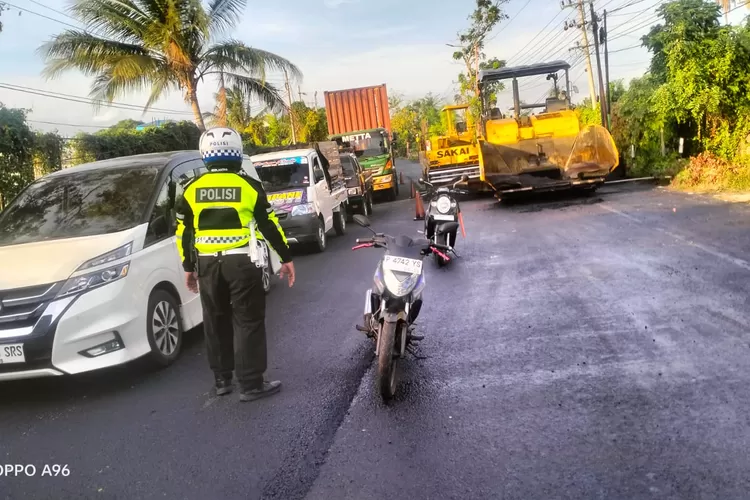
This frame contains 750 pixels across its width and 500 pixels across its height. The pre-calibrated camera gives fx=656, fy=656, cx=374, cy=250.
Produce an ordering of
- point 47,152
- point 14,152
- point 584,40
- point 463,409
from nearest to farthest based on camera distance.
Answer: point 463,409 < point 14,152 < point 47,152 < point 584,40

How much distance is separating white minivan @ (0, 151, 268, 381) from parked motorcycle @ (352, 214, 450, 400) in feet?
6.23

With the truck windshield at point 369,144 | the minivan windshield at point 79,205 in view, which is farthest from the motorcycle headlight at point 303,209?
the truck windshield at point 369,144

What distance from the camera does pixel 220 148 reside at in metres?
4.76

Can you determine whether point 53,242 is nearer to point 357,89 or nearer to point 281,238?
point 281,238

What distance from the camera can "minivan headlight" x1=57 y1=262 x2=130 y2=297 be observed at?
5.04 meters

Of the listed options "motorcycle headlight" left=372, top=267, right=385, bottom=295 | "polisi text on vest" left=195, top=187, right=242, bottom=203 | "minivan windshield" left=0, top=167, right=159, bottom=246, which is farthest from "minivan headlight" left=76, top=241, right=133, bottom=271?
"motorcycle headlight" left=372, top=267, right=385, bottom=295

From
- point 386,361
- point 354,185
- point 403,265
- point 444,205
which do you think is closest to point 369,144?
point 354,185

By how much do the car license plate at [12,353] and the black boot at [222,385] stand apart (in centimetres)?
142

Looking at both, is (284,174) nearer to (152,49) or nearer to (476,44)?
(152,49)

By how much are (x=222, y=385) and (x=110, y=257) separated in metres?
1.41

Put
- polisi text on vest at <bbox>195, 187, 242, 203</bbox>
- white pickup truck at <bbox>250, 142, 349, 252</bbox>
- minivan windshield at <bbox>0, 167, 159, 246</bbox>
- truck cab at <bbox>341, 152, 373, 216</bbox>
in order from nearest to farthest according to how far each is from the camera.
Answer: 1. polisi text on vest at <bbox>195, 187, 242, 203</bbox>
2. minivan windshield at <bbox>0, 167, 159, 246</bbox>
3. white pickup truck at <bbox>250, 142, 349, 252</bbox>
4. truck cab at <bbox>341, 152, 373, 216</bbox>

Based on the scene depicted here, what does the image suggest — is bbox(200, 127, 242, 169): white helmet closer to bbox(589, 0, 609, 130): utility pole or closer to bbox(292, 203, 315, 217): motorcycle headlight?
bbox(292, 203, 315, 217): motorcycle headlight

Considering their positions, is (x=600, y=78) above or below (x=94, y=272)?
above

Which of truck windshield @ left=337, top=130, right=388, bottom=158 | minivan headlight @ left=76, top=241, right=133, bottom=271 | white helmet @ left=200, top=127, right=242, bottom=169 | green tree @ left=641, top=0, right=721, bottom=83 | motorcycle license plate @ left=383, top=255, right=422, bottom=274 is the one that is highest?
green tree @ left=641, top=0, right=721, bottom=83
